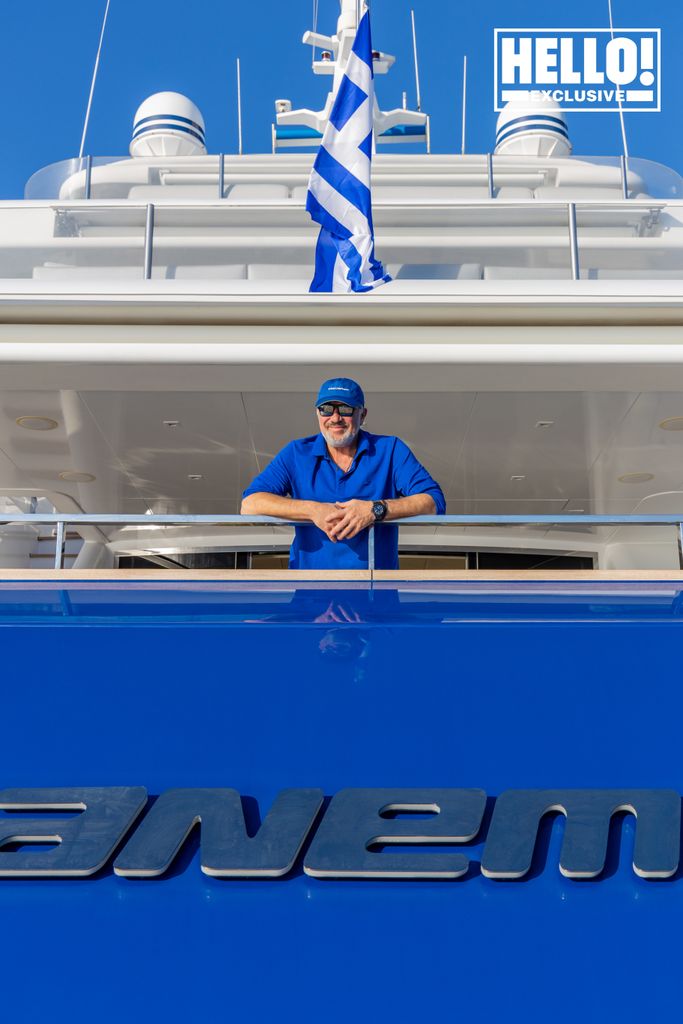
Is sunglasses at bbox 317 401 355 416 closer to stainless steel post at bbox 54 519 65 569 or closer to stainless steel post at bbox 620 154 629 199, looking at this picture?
stainless steel post at bbox 54 519 65 569

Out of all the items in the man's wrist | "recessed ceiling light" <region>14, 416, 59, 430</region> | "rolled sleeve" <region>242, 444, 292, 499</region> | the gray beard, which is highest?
"recessed ceiling light" <region>14, 416, 59, 430</region>

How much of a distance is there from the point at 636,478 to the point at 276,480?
560cm

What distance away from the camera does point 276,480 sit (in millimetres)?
4359

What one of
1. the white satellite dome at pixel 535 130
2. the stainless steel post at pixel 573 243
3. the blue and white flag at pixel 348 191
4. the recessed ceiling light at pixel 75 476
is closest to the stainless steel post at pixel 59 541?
the blue and white flag at pixel 348 191

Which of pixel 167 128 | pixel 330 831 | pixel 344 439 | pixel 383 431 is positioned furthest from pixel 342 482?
pixel 167 128

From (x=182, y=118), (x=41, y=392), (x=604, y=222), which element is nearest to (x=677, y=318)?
(x=604, y=222)

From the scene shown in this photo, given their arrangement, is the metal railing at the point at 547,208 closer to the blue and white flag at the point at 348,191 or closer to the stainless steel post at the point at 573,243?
the stainless steel post at the point at 573,243

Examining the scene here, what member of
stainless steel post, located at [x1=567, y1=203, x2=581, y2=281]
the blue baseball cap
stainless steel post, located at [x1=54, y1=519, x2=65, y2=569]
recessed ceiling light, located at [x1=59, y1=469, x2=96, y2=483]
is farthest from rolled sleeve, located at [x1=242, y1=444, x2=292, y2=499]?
recessed ceiling light, located at [x1=59, y1=469, x2=96, y2=483]

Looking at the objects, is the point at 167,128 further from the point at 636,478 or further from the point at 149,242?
the point at 636,478

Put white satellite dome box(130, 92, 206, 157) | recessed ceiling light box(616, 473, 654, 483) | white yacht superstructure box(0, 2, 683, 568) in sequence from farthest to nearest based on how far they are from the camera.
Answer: white satellite dome box(130, 92, 206, 157)
recessed ceiling light box(616, 473, 654, 483)
white yacht superstructure box(0, 2, 683, 568)

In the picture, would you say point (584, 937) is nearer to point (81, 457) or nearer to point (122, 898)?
point (122, 898)

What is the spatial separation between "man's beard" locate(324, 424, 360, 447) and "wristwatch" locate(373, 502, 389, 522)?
457 millimetres

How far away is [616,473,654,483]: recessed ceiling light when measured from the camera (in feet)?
29.6

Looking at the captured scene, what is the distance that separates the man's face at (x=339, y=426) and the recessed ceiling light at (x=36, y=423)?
392 centimetres
